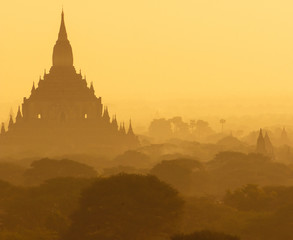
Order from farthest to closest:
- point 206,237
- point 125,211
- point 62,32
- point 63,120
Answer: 1. point 62,32
2. point 63,120
3. point 125,211
4. point 206,237

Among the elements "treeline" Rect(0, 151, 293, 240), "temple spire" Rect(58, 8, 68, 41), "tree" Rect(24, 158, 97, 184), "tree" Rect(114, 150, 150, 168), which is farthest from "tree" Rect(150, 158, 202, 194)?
"temple spire" Rect(58, 8, 68, 41)

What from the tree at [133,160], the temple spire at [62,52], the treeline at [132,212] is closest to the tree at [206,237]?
the treeline at [132,212]

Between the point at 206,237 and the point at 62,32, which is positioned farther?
the point at 62,32

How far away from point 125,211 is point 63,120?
80634 mm

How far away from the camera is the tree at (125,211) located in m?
41.8

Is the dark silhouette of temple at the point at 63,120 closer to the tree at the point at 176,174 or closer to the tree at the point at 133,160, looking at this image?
the tree at the point at 133,160

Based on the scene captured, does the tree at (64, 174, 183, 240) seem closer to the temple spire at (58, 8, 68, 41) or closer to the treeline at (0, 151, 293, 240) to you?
the treeline at (0, 151, 293, 240)

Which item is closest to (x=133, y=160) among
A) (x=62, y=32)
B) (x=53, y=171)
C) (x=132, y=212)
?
(x=53, y=171)

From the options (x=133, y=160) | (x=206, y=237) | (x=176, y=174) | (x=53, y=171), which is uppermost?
(x=133, y=160)

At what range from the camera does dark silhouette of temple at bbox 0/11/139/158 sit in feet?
395

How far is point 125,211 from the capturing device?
42562mm

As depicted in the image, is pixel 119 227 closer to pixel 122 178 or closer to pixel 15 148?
pixel 122 178

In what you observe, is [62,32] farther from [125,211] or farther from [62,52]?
[125,211]

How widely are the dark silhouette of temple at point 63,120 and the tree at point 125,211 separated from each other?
240ft
